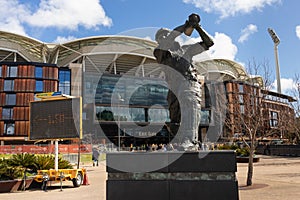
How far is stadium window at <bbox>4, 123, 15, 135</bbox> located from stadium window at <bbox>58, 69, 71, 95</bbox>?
1114 centimetres

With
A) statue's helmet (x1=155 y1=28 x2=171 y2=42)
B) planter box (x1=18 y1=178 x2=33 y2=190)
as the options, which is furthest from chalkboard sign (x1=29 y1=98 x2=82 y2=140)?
statue's helmet (x1=155 y1=28 x2=171 y2=42)

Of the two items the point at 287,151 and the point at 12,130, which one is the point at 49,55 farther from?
the point at 287,151

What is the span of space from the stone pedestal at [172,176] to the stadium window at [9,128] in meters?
54.5

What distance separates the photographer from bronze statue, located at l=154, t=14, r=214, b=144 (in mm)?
7074

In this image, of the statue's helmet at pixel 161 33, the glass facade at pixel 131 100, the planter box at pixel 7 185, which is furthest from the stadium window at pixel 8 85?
the statue's helmet at pixel 161 33

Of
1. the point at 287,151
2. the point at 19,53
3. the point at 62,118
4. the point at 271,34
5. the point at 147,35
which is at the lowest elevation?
the point at 287,151

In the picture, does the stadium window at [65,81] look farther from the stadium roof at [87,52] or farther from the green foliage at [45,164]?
the green foliage at [45,164]

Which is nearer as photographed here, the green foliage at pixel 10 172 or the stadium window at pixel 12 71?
the green foliage at pixel 10 172

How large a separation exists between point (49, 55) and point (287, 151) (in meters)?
55.9

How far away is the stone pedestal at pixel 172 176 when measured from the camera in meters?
5.98

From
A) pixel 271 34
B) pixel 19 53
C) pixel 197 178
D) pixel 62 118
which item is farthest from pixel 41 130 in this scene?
pixel 271 34

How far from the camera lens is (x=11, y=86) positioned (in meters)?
57.0

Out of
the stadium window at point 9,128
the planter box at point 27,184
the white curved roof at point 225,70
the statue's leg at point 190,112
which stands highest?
the white curved roof at point 225,70

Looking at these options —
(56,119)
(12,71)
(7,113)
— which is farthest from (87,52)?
(56,119)
